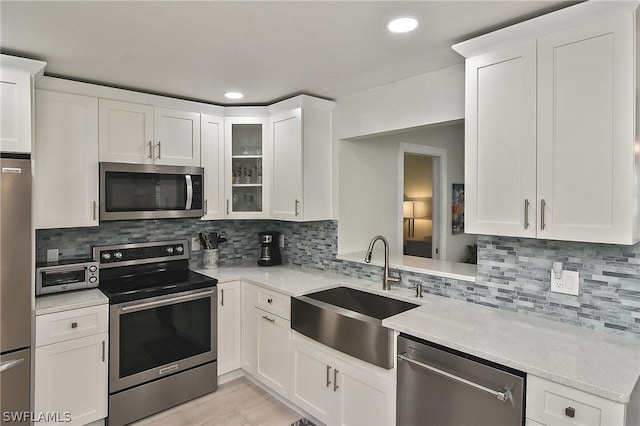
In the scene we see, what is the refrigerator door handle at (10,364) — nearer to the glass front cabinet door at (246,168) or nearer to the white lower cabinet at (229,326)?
the white lower cabinet at (229,326)

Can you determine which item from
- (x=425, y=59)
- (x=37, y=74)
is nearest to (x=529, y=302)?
(x=425, y=59)

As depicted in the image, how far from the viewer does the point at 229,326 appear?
2971 millimetres

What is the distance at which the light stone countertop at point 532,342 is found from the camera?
1.33 meters

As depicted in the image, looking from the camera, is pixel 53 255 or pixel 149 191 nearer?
pixel 53 255

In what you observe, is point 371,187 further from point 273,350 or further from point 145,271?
point 145,271

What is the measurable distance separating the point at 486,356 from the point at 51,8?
7.78 ft

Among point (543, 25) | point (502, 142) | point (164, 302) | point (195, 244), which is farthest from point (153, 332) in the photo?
point (543, 25)

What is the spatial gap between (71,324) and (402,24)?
2.52 meters

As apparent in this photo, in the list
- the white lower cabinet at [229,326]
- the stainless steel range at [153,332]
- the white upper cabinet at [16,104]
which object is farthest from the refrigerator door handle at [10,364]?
the white lower cabinet at [229,326]

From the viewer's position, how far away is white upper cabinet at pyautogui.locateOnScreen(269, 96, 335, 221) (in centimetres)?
294

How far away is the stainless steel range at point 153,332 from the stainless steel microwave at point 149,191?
1.30ft

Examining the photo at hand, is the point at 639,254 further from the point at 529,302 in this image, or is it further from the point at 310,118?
the point at 310,118

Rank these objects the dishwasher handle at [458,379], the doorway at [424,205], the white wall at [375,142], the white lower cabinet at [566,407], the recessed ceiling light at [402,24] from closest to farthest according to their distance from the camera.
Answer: the white lower cabinet at [566,407] < the dishwasher handle at [458,379] < the recessed ceiling light at [402,24] < the white wall at [375,142] < the doorway at [424,205]

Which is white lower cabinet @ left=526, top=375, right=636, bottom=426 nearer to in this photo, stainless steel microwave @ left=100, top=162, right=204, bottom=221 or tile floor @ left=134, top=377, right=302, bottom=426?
tile floor @ left=134, top=377, right=302, bottom=426
